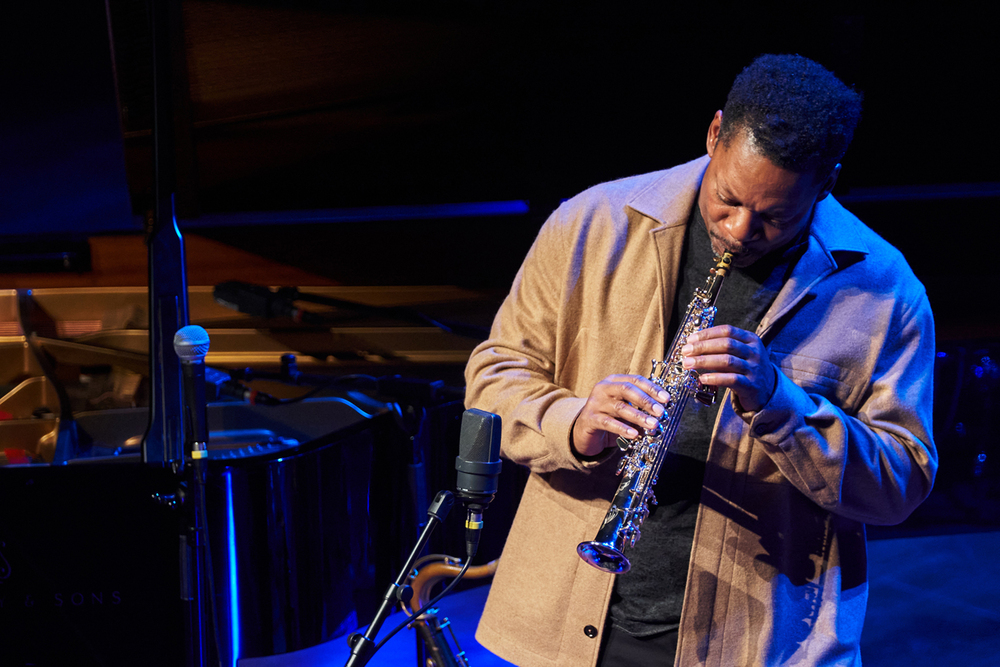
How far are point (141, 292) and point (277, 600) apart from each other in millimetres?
1665

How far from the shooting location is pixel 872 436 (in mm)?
1618

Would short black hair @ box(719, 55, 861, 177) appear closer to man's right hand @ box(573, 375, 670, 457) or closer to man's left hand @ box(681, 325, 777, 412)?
man's left hand @ box(681, 325, 777, 412)

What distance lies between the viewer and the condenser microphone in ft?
5.82

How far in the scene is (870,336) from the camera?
1.66m

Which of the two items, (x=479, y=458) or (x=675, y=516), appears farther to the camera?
(x=675, y=516)

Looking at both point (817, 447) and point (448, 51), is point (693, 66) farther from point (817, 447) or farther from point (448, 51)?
point (817, 447)

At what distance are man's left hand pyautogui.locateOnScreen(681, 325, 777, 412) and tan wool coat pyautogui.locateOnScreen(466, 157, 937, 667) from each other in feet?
0.31

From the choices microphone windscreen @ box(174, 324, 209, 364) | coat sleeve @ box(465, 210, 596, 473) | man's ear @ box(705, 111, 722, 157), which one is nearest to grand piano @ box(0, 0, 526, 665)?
microphone windscreen @ box(174, 324, 209, 364)

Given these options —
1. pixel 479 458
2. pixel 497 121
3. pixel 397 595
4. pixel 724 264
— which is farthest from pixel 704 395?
pixel 497 121

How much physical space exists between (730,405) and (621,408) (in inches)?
11.0

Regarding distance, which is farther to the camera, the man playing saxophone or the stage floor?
the stage floor

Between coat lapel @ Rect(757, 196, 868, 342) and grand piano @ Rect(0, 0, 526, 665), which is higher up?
coat lapel @ Rect(757, 196, 868, 342)

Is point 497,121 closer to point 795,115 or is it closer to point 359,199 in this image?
point 359,199

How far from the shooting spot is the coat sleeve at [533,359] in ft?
5.59
